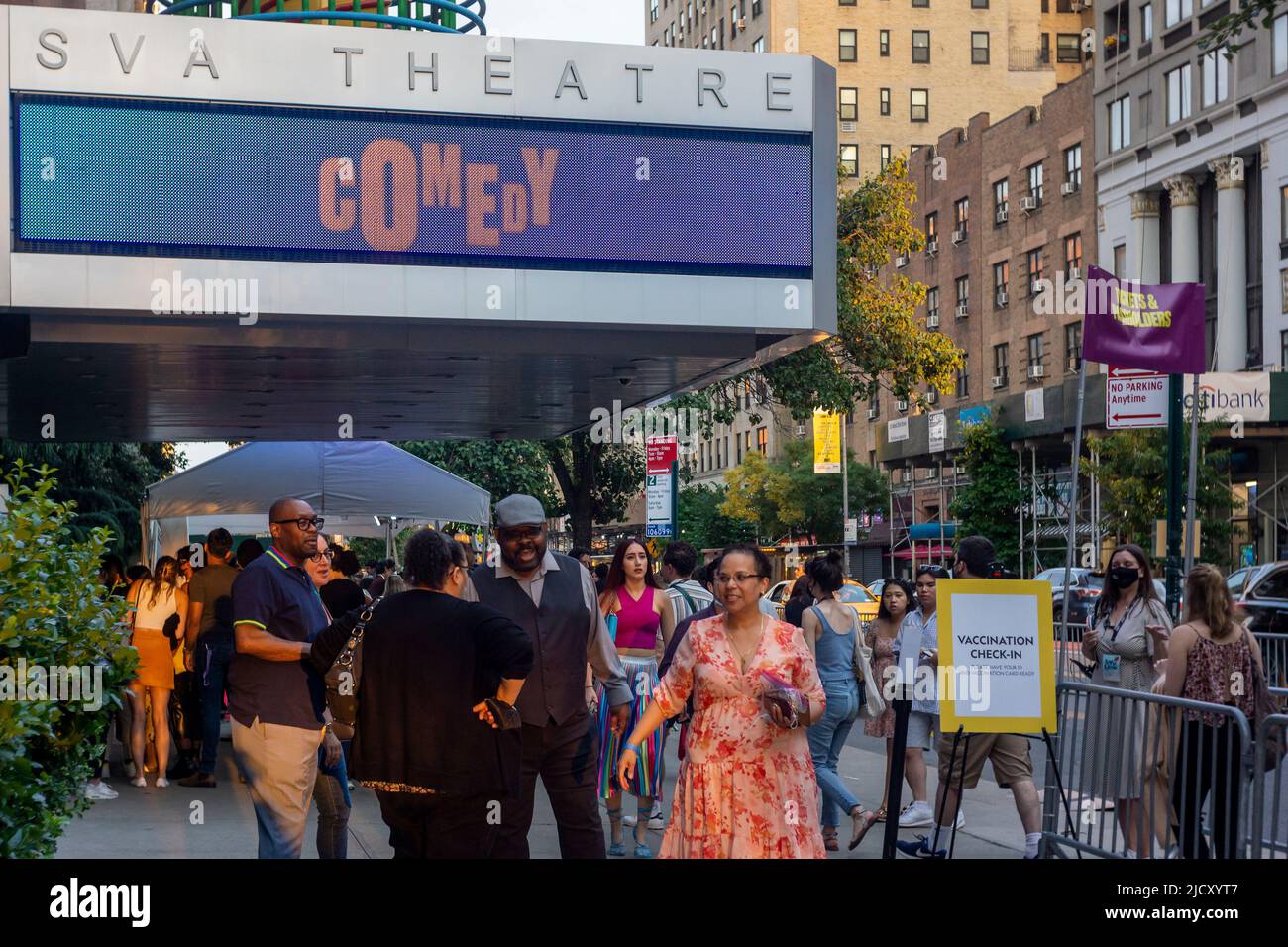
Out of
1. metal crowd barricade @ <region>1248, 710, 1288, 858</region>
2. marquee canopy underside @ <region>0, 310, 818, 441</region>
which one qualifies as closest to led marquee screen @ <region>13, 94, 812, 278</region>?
marquee canopy underside @ <region>0, 310, 818, 441</region>

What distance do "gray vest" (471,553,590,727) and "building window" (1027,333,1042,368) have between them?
55.0 metres

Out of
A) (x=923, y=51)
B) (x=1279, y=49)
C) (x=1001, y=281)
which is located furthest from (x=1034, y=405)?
(x=923, y=51)

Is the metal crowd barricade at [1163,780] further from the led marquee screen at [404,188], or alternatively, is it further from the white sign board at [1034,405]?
the white sign board at [1034,405]

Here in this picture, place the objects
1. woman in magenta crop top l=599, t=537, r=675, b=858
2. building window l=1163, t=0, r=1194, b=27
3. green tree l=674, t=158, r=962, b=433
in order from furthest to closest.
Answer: building window l=1163, t=0, r=1194, b=27
green tree l=674, t=158, r=962, b=433
woman in magenta crop top l=599, t=537, r=675, b=858

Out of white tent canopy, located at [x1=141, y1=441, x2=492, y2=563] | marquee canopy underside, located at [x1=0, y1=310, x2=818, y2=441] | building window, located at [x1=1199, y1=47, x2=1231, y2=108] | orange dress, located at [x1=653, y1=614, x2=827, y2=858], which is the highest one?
building window, located at [x1=1199, y1=47, x2=1231, y2=108]

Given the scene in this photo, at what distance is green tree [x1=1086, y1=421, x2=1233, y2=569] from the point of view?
3972 cm

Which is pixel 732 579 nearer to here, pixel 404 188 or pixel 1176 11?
pixel 404 188

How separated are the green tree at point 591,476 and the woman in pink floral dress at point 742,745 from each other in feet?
73.2

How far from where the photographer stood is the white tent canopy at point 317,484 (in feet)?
60.4

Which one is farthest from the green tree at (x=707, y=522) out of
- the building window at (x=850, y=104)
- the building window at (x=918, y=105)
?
the building window at (x=918, y=105)

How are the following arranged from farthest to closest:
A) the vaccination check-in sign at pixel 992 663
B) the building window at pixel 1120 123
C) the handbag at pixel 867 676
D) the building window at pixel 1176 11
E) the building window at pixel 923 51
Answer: the building window at pixel 923 51, the building window at pixel 1120 123, the building window at pixel 1176 11, the handbag at pixel 867 676, the vaccination check-in sign at pixel 992 663

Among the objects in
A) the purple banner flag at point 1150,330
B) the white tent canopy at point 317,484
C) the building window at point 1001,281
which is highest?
the building window at point 1001,281

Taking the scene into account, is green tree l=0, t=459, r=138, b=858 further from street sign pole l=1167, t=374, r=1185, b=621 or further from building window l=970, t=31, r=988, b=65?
building window l=970, t=31, r=988, b=65

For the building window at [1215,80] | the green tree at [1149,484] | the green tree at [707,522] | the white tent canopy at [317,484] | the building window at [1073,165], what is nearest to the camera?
the white tent canopy at [317,484]
